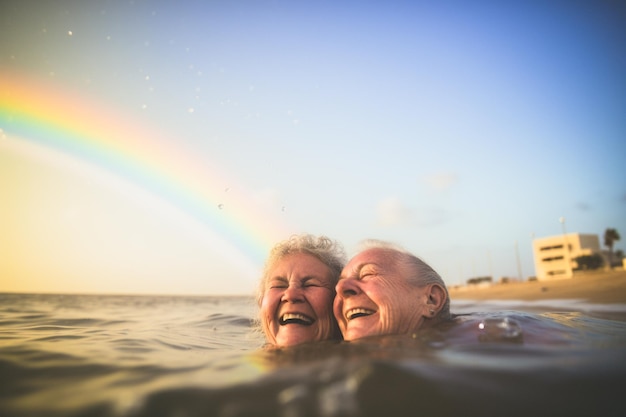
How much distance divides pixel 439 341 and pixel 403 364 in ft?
3.01

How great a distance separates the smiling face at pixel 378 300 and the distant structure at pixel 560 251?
6339 centimetres

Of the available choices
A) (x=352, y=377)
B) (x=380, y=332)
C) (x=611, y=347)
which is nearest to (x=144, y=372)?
(x=352, y=377)

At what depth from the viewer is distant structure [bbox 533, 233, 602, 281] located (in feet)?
187

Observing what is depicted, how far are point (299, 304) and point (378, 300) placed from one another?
939mm

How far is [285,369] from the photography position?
2.40m

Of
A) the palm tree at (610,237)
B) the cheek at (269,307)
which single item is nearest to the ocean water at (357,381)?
the cheek at (269,307)

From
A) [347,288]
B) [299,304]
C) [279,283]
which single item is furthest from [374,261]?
[279,283]

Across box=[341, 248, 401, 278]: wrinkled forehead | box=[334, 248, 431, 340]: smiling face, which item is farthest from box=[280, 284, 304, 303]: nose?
box=[341, 248, 401, 278]: wrinkled forehead

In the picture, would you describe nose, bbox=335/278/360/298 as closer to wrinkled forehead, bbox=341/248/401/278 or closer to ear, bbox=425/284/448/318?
wrinkled forehead, bbox=341/248/401/278

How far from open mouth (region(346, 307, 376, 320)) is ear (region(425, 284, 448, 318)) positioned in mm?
710

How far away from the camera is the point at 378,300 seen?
12.5 feet

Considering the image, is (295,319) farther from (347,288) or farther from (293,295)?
(347,288)

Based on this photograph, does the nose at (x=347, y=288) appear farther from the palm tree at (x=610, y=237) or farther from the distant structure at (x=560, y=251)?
the palm tree at (x=610, y=237)

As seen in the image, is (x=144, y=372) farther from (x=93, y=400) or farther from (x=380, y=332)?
(x=380, y=332)
